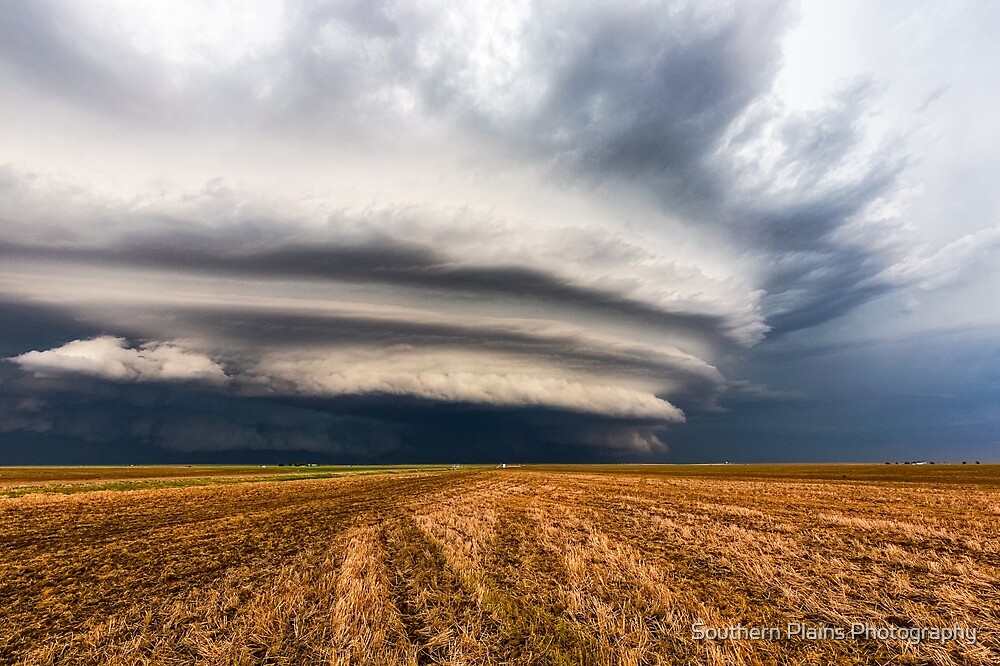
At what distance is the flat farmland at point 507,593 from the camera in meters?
7.87

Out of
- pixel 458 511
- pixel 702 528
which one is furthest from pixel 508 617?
pixel 458 511

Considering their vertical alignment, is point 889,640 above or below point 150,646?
above

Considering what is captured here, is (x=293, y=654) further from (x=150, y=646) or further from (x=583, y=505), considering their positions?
(x=583, y=505)

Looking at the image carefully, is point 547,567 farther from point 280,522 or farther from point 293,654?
point 280,522

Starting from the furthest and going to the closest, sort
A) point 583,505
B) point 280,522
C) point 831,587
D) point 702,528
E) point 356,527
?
point 583,505
point 280,522
point 356,527
point 702,528
point 831,587

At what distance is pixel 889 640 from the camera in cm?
809

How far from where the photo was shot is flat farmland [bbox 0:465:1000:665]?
787cm

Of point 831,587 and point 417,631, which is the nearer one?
point 417,631

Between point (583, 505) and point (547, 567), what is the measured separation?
16940 mm

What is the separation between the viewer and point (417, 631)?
8492 mm

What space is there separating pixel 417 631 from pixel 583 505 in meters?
22.1

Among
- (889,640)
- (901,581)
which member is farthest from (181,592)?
(901,581)

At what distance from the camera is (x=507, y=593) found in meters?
10.6

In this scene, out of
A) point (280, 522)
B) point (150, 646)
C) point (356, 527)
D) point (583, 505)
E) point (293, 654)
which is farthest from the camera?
point (583, 505)
